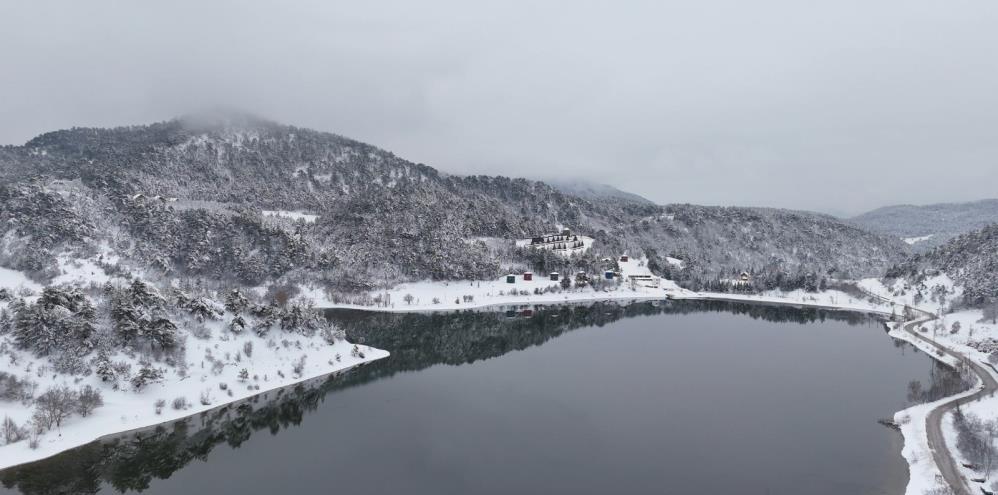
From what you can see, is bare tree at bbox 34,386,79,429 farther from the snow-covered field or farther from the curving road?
the curving road

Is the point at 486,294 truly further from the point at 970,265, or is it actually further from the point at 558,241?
the point at 970,265

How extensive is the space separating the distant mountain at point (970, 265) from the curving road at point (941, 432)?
135 feet

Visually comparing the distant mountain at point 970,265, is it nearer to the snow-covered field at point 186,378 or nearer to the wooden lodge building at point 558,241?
the wooden lodge building at point 558,241

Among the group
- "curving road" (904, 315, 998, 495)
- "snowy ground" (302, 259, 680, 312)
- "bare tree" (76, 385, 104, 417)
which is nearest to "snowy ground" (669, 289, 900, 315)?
"snowy ground" (302, 259, 680, 312)

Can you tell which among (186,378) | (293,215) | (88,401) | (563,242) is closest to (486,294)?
(563,242)

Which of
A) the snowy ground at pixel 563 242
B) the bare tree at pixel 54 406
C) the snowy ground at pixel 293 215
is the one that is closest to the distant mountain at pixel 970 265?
the snowy ground at pixel 563 242

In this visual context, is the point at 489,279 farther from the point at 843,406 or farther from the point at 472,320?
the point at 843,406

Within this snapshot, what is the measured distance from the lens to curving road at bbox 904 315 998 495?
3556 centimetres

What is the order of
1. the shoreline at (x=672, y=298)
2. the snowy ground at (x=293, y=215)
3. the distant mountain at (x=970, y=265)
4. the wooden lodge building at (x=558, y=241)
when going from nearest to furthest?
the shoreline at (x=672, y=298)
the distant mountain at (x=970, y=265)
the snowy ground at (x=293, y=215)
the wooden lodge building at (x=558, y=241)

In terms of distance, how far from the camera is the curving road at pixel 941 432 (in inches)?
1400

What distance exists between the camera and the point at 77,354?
152ft

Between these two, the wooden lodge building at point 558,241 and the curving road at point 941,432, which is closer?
the curving road at point 941,432

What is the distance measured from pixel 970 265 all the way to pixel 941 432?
4143 inches

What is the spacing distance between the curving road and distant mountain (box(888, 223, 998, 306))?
41258mm
